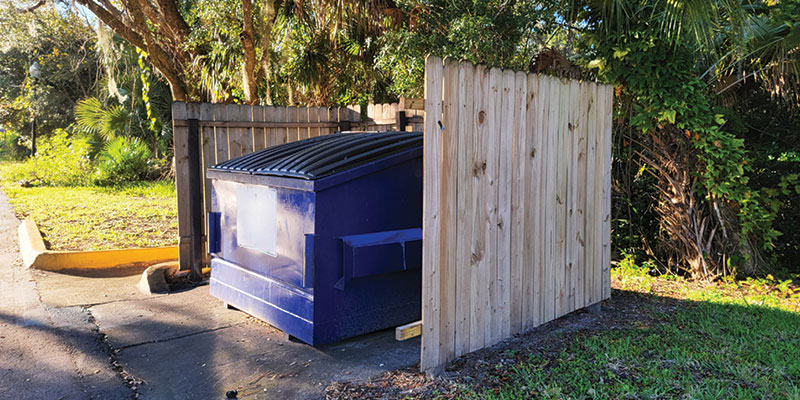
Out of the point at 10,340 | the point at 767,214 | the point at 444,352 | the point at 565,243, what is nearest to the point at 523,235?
the point at 565,243

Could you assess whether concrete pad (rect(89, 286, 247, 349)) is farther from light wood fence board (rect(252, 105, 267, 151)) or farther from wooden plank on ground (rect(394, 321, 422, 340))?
wooden plank on ground (rect(394, 321, 422, 340))

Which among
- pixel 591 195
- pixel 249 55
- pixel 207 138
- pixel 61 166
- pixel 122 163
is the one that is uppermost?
pixel 249 55

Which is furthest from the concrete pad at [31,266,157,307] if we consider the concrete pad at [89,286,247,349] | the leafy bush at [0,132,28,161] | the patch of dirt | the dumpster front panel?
the leafy bush at [0,132,28,161]

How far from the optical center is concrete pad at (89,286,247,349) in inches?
168

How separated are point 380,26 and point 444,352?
6.88 m

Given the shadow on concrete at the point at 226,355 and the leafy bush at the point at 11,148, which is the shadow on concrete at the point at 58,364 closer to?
the shadow on concrete at the point at 226,355

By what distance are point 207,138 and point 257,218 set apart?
6.63ft

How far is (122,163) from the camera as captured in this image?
1473 centimetres

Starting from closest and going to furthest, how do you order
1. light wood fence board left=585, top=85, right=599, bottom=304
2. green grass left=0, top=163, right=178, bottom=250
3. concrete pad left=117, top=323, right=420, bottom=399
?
1. concrete pad left=117, top=323, right=420, bottom=399
2. light wood fence board left=585, top=85, right=599, bottom=304
3. green grass left=0, top=163, right=178, bottom=250

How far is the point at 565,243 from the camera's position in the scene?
4.39m

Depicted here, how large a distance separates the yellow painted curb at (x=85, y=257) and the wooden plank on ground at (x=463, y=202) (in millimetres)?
4581

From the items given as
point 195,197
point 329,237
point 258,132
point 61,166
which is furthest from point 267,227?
point 61,166

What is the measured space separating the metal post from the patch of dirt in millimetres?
3069

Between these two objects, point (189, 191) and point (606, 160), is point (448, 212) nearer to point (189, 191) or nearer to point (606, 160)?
point (606, 160)
